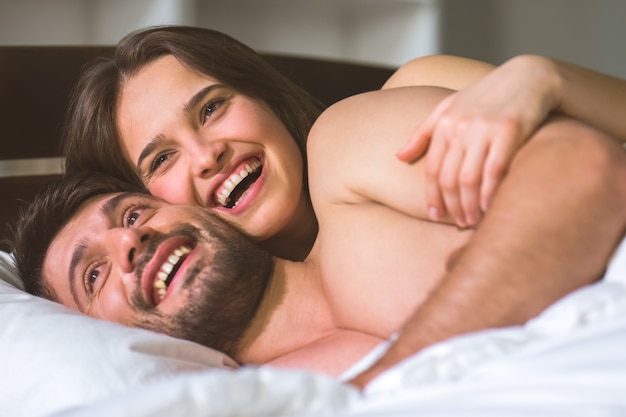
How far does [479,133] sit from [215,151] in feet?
1.86

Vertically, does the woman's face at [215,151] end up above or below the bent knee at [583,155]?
below

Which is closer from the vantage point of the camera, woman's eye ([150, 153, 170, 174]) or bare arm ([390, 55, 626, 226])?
bare arm ([390, 55, 626, 226])

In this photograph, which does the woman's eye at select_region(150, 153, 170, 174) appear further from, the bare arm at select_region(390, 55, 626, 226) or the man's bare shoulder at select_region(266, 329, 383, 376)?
the bare arm at select_region(390, 55, 626, 226)

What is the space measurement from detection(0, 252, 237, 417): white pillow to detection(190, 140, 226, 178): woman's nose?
0.32m

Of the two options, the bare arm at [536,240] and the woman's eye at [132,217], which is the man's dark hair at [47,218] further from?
the bare arm at [536,240]

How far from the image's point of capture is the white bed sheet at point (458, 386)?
595 millimetres

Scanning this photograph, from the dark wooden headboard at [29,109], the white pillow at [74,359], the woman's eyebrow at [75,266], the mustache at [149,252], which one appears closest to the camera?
the white pillow at [74,359]

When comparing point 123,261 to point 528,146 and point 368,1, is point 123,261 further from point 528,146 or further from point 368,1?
point 368,1

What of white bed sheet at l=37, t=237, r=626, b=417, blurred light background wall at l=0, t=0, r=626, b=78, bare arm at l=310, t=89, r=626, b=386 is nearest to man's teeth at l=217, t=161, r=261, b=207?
bare arm at l=310, t=89, r=626, b=386

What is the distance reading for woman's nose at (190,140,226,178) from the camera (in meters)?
1.30

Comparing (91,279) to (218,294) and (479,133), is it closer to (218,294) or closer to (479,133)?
(218,294)

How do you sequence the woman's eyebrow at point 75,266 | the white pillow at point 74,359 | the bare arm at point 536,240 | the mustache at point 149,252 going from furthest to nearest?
the woman's eyebrow at point 75,266
the mustache at point 149,252
the white pillow at point 74,359
the bare arm at point 536,240

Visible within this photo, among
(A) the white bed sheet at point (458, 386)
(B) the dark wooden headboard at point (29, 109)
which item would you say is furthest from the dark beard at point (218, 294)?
(B) the dark wooden headboard at point (29, 109)

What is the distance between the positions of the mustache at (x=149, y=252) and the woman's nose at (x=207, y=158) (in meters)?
0.12
